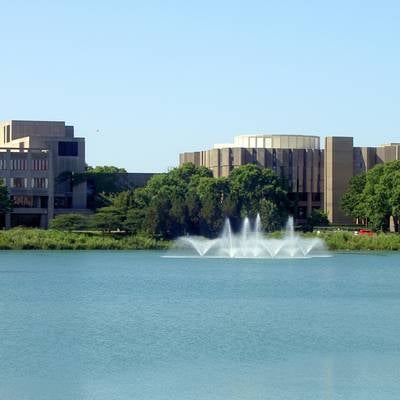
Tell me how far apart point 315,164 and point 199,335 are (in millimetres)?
101162

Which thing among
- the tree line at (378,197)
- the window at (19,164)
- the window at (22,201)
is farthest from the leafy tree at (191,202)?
the window at (19,164)

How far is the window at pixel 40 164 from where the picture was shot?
447 ft

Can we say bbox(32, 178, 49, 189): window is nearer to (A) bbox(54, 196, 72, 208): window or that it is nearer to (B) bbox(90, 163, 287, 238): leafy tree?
(A) bbox(54, 196, 72, 208): window

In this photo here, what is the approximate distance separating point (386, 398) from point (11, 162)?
105 metres

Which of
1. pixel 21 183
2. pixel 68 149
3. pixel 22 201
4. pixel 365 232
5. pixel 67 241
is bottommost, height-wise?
pixel 67 241

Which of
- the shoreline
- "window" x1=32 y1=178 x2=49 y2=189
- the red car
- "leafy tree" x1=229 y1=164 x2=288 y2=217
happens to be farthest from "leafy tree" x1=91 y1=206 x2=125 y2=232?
the red car

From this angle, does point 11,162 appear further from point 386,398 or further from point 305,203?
point 386,398

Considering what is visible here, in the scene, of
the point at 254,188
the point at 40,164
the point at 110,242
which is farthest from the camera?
the point at 40,164

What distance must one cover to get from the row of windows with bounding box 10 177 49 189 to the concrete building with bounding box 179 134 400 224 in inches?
846

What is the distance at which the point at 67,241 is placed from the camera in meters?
111

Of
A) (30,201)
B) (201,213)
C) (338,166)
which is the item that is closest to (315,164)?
(338,166)

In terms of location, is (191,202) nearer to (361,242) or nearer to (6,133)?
(361,242)

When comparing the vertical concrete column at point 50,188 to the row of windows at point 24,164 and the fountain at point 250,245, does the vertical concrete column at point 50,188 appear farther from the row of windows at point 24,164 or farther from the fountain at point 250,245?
the fountain at point 250,245

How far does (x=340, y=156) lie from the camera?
14362 cm
